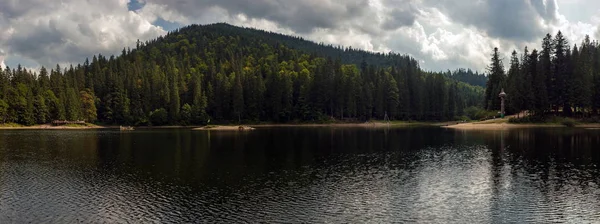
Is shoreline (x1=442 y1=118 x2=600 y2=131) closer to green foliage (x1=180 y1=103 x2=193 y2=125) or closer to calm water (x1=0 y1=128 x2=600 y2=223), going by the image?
calm water (x1=0 y1=128 x2=600 y2=223)

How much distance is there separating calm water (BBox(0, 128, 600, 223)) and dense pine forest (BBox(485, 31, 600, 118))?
73.6 metres

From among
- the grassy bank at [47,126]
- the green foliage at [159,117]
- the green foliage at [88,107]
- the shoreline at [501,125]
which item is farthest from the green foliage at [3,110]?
the shoreline at [501,125]

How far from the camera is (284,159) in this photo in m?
68.8

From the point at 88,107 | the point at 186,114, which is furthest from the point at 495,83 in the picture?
the point at 88,107

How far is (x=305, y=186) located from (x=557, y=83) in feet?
433

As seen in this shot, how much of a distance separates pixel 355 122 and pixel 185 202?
164 meters

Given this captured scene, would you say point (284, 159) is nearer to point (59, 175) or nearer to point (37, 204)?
point (59, 175)

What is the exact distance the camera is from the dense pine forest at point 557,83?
140250 millimetres

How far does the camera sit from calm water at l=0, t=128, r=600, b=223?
117 ft

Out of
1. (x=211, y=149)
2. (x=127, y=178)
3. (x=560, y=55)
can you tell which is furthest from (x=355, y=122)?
(x=127, y=178)

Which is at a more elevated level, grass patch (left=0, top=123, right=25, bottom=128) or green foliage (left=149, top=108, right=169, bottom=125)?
green foliage (left=149, top=108, right=169, bottom=125)

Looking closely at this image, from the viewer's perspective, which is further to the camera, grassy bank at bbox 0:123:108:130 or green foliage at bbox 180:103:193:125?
green foliage at bbox 180:103:193:125

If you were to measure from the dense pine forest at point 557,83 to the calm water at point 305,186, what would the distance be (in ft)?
241

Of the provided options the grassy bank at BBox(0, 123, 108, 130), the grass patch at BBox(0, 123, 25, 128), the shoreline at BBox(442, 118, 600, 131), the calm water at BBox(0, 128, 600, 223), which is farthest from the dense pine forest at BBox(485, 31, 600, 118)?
the grass patch at BBox(0, 123, 25, 128)
